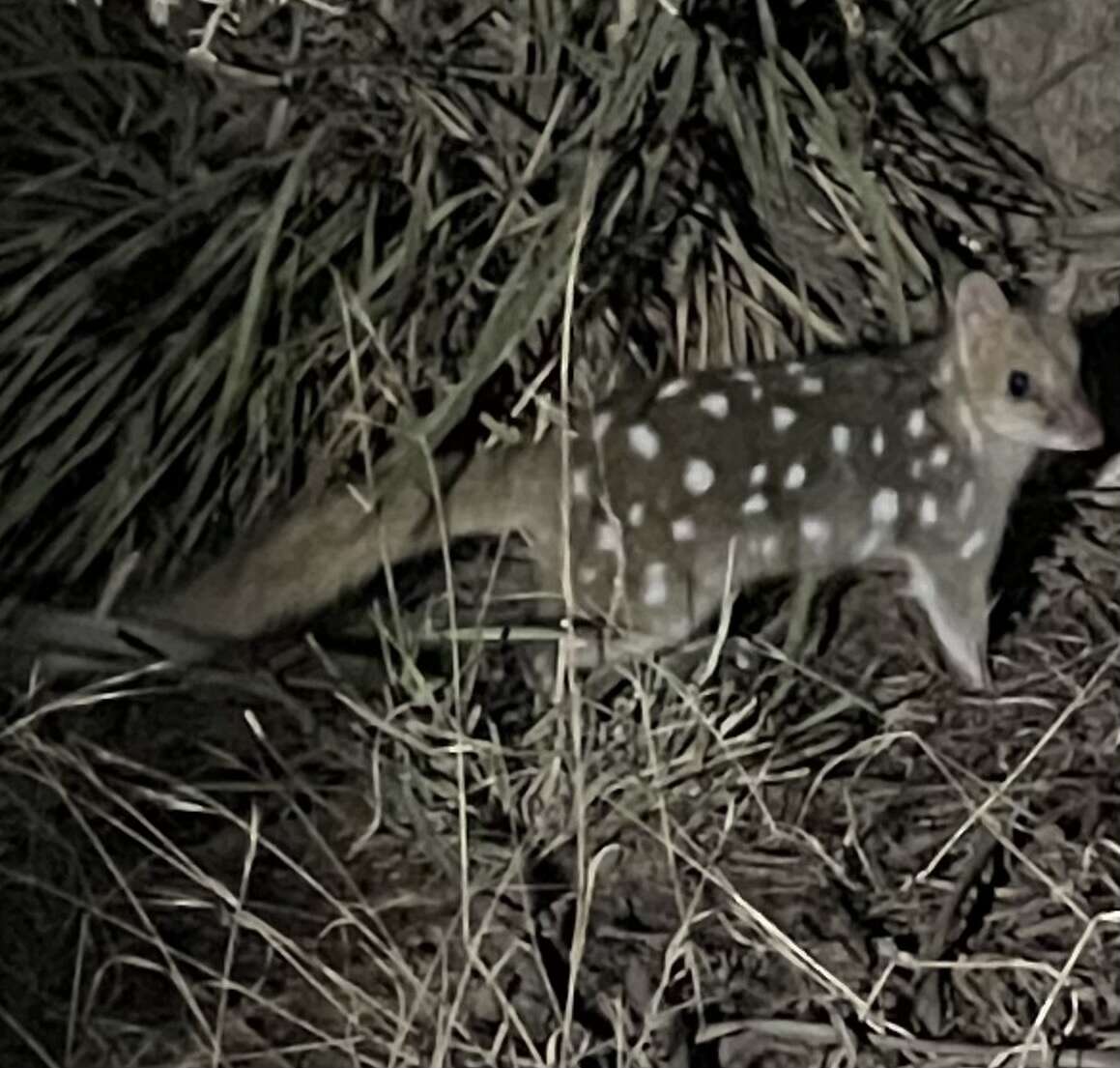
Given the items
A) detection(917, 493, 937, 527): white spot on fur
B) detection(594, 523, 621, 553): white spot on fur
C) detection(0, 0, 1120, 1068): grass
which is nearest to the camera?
detection(0, 0, 1120, 1068): grass

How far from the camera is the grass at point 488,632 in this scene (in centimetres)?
181

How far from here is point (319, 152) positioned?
6.75 feet

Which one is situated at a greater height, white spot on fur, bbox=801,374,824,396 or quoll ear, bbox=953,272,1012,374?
quoll ear, bbox=953,272,1012,374

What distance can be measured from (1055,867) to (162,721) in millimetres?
677

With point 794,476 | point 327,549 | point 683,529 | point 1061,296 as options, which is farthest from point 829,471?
point 327,549

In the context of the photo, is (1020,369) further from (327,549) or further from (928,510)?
(327,549)

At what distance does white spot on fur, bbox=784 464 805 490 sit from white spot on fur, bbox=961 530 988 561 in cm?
17

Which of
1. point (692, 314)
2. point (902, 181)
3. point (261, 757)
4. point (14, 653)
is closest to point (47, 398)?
point (14, 653)

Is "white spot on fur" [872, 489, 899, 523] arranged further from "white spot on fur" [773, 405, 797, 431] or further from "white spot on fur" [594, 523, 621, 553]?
"white spot on fur" [594, 523, 621, 553]

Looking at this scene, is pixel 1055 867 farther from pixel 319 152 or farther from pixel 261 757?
pixel 319 152

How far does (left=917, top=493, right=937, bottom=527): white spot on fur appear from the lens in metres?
2.08

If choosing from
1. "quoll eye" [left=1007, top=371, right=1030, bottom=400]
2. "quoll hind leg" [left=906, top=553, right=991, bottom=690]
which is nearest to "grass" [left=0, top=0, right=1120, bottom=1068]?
"quoll hind leg" [left=906, top=553, right=991, bottom=690]

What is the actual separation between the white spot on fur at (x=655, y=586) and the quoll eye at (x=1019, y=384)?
0.32m

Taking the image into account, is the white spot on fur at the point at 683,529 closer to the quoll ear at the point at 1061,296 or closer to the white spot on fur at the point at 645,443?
the white spot on fur at the point at 645,443
